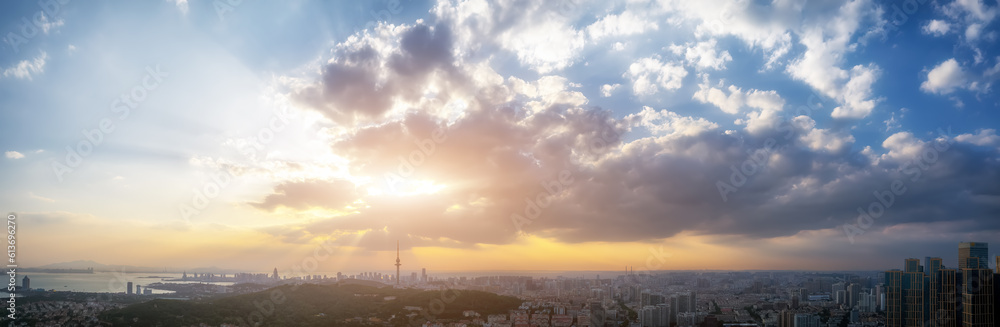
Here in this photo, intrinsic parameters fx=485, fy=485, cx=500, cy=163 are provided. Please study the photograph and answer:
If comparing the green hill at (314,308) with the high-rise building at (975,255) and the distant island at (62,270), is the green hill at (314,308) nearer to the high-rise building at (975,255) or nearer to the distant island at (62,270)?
the high-rise building at (975,255)

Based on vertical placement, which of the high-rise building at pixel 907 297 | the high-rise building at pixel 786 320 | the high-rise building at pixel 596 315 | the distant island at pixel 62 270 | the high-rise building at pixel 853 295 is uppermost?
the high-rise building at pixel 907 297

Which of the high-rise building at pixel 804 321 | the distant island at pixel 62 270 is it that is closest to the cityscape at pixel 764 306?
the high-rise building at pixel 804 321

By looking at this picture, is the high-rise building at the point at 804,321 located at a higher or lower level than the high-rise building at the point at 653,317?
higher

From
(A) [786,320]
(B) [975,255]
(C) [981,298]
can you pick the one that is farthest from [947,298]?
(A) [786,320]

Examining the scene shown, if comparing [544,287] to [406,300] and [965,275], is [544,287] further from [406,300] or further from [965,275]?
[965,275]

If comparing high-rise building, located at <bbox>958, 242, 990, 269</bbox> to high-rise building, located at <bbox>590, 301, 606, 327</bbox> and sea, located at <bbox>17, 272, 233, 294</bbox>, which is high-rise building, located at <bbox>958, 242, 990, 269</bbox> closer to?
high-rise building, located at <bbox>590, 301, 606, 327</bbox>

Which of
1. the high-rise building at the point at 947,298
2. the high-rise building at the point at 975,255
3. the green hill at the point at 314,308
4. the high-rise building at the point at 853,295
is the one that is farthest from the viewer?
the high-rise building at the point at 853,295
